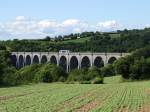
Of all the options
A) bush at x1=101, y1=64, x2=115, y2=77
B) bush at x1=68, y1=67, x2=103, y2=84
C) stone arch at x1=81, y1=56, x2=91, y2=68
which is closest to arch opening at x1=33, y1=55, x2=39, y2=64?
stone arch at x1=81, y1=56, x2=91, y2=68

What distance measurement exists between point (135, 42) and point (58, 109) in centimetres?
16032

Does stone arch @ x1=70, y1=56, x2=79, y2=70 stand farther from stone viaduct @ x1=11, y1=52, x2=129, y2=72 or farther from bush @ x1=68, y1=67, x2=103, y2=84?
bush @ x1=68, y1=67, x2=103, y2=84

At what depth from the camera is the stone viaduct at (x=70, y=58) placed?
A: 12450cm

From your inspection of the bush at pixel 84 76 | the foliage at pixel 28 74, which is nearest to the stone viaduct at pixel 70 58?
the bush at pixel 84 76

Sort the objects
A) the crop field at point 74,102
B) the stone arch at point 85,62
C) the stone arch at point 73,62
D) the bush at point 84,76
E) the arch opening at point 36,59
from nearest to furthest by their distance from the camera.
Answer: the crop field at point 74,102 → the bush at point 84,76 → the stone arch at point 85,62 → the stone arch at point 73,62 → the arch opening at point 36,59

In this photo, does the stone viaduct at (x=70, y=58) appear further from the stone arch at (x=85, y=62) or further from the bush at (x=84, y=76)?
the bush at (x=84, y=76)

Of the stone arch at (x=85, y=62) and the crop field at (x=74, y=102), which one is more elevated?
the stone arch at (x=85, y=62)

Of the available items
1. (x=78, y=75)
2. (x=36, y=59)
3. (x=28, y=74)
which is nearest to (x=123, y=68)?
(x=78, y=75)

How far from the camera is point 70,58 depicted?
14338 centimetres

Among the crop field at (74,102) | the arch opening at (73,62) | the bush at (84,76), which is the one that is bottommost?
the bush at (84,76)

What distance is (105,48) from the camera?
18988cm

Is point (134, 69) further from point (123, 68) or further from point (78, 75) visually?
point (78, 75)

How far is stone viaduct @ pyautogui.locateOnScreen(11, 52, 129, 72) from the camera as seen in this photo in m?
124

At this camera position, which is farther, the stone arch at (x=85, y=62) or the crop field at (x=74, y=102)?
the stone arch at (x=85, y=62)
